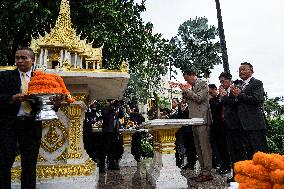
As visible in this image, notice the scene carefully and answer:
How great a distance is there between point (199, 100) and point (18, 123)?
123 inches

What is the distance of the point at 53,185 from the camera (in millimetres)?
4102

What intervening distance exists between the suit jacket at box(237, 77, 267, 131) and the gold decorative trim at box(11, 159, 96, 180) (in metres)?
2.36

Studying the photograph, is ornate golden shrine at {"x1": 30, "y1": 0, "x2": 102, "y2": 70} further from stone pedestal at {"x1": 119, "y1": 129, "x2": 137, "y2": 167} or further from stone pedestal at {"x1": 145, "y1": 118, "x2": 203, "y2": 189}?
stone pedestal at {"x1": 119, "y1": 129, "x2": 137, "y2": 167}

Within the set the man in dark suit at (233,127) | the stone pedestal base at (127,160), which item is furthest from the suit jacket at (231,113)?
the stone pedestal base at (127,160)

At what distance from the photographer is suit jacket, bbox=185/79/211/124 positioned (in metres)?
5.29

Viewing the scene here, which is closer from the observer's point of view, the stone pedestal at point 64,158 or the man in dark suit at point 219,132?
the stone pedestal at point 64,158

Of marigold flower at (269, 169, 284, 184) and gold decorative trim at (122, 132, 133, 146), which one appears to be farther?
gold decorative trim at (122, 132, 133, 146)

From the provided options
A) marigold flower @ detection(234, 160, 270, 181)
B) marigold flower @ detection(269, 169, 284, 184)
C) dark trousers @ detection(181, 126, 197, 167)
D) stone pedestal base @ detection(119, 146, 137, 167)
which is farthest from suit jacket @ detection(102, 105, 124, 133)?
marigold flower @ detection(269, 169, 284, 184)

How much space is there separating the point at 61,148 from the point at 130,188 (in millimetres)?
1275

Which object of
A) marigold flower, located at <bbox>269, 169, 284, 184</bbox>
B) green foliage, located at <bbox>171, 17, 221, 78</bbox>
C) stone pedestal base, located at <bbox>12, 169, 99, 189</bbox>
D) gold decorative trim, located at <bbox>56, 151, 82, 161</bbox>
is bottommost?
stone pedestal base, located at <bbox>12, 169, 99, 189</bbox>

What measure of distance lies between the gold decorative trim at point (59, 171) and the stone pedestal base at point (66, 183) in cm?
6

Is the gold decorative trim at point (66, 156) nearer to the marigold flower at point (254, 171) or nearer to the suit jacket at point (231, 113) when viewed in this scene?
the suit jacket at point (231, 113)

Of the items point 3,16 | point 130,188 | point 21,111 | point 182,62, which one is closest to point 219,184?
point 130,188

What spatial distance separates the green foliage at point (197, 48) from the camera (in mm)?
34781
